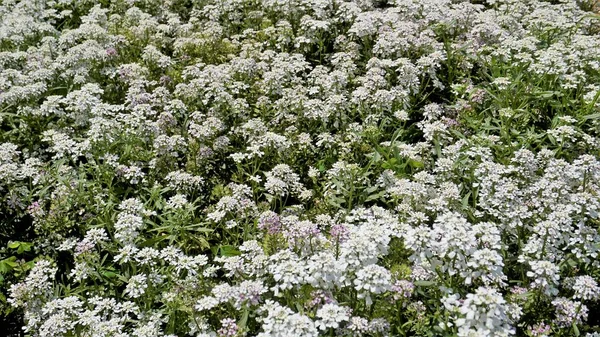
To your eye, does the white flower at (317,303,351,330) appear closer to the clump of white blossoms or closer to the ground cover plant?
the ground cover plant

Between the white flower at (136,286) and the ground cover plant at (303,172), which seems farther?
the white flower at (136,286)

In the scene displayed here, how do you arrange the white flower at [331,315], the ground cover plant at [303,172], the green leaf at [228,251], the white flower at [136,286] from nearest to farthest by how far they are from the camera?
the white flower at [331,315] → the ground cover plant at [303,172] → the white flower at [136,286] → the green leaf at [228,251]

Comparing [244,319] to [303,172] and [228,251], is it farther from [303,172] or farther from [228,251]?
[303,172]

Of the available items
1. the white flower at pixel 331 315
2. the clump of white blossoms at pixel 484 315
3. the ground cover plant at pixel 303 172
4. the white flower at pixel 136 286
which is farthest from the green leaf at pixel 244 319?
the clump of white blossoms at pixel 484 315

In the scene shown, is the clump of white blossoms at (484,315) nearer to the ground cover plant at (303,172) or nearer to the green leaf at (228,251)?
the ground cover plant at (303,172)

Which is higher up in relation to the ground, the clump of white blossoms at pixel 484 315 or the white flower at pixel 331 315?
the clump of white blossoms at pixel 484 315

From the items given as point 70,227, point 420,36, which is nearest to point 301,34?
point 420,36

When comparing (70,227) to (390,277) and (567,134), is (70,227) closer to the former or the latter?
(390,277)

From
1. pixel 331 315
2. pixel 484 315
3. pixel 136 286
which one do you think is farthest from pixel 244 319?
pixel 484 315
